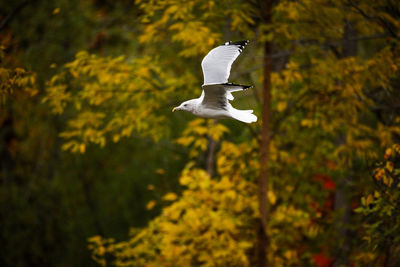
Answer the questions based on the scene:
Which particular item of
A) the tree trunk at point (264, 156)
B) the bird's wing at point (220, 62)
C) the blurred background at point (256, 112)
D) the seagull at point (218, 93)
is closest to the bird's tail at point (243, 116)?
the seagull at point (218, 93)

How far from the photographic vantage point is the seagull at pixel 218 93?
4094mm

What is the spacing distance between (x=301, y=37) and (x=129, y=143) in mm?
8781

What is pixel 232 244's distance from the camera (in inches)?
281

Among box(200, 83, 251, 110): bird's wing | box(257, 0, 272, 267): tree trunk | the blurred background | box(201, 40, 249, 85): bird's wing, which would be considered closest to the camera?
box(200, 83, 251, 110): bird's wing

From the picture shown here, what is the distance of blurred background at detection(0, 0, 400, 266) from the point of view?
20.8ft

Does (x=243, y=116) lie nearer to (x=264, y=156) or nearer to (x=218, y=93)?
(x=218, y=93)

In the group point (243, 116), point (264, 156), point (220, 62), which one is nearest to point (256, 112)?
point (264, 156)

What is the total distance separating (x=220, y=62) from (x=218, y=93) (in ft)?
1.92

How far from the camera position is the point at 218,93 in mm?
4168

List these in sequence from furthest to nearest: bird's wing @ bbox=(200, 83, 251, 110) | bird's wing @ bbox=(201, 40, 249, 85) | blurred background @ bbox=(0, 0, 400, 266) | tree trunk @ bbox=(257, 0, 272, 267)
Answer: tree trunk @ bbox=(257, 0, 272, 267), blurred background @ bbox=(0, 0, 400, 266), bird's wing @ bbox=(201, 40, 249, 85), bird's wing @ bbox=(200, 83, 251, 110)

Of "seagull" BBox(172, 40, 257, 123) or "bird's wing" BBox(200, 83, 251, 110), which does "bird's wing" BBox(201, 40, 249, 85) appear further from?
"bird's wing" BBox(200, 83, 251, 110)

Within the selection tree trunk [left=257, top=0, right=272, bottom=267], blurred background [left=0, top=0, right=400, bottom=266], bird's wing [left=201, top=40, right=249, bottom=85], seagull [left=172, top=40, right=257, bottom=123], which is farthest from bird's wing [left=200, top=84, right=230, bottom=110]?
tree trunk [left=257, top=0, right=272, bottom=267]

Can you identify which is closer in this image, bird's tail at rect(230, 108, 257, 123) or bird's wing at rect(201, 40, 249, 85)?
bird's tail at rect(230, 108, 257, 123)

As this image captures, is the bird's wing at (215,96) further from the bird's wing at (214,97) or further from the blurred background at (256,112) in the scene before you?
the blurred background at (256,112)
